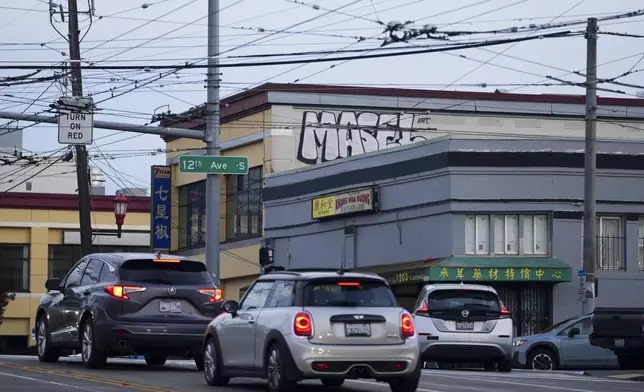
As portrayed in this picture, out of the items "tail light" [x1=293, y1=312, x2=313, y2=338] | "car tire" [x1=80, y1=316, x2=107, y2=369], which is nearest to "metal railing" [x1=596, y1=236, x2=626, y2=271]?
"car tire" [x1=80, y1=316, x2=107, y2=369]

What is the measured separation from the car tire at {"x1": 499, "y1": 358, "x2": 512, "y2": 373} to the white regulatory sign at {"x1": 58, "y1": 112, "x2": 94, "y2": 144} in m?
11.5

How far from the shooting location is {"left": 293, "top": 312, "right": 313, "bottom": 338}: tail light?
48.8ft

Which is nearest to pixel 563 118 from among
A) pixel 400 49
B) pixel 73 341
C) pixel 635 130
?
pixel 635 130

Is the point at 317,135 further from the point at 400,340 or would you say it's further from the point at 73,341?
the point at 400,340

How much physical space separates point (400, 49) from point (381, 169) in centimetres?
1473

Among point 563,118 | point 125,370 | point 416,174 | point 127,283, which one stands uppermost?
point 563,118

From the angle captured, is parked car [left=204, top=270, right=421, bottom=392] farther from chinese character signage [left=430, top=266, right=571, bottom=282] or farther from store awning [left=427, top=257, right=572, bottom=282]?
chinese character signage [left=430, top=266, right=571, bottom=282]

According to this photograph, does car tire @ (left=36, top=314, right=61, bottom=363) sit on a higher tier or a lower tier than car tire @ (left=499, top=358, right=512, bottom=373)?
higher

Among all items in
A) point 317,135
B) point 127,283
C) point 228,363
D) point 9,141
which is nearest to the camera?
point 228,363

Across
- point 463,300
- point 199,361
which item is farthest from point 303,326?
point 463,300

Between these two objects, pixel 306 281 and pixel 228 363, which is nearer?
pixel 306 281

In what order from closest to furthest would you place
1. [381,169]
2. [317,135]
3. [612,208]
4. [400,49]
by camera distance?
[400,49] < [612,208] < [381,169] < [317,135]

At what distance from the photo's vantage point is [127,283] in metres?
19.0

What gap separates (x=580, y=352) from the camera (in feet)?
90.5
